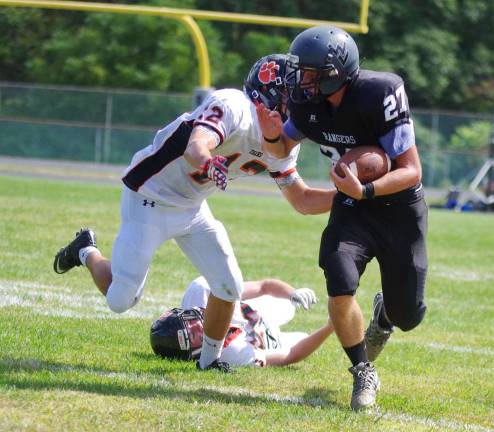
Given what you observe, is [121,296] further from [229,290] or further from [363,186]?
[363,186]

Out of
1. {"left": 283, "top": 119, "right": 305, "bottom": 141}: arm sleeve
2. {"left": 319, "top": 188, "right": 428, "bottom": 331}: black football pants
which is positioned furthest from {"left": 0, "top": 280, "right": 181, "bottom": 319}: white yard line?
{"left": 319, "top": 188, "right": 428, "bottom": 331}: black football pants

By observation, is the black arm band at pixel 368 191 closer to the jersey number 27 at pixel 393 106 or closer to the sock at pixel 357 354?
the jersey number 27 at pixel 393 106

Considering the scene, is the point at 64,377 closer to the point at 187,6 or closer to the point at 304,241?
the point at 304,241

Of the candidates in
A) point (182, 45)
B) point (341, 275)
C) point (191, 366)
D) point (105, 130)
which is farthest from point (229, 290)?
point (182, 45)

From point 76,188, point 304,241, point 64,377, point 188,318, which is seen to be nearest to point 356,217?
point 188,318

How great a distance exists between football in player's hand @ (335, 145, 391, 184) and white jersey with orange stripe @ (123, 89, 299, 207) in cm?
51

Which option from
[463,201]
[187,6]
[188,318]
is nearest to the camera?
[188,318]

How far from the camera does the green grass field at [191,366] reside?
13.7ft

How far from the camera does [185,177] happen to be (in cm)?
516

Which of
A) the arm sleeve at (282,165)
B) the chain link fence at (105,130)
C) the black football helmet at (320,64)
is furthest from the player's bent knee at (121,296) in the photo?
the chain link fence at (105,130)

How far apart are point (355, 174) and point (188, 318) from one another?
4.48 ft

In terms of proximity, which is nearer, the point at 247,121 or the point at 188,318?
the point at 247,121

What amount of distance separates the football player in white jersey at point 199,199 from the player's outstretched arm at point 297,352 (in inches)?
15.3

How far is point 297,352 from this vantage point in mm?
5562
